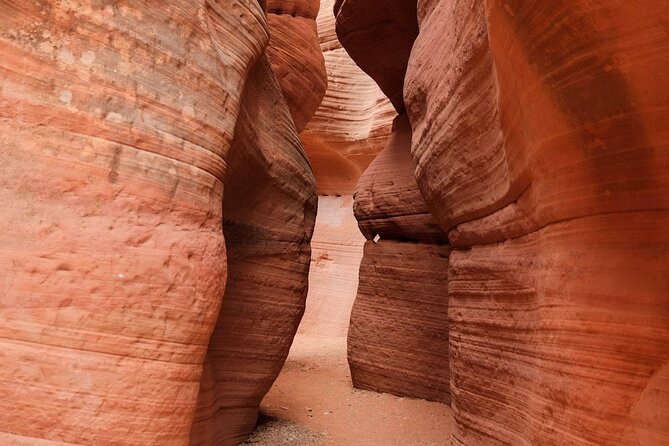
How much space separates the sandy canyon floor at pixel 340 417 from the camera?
4.27 metres

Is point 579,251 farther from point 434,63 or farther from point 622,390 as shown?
point 434,63

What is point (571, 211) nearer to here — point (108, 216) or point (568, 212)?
point (568, 212)

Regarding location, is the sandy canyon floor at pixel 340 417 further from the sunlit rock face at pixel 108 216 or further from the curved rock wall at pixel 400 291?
the sunlit rock face at pixel 108 216

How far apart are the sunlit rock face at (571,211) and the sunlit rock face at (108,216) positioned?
4.57ft

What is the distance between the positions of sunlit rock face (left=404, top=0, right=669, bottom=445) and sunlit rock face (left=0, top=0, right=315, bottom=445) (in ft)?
4.57

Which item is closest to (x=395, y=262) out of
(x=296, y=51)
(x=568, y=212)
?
(x=296, y=51)

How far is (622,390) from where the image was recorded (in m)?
2.03

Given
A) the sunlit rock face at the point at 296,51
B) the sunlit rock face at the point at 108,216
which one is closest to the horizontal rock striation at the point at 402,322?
the sunlit rock face at the point at 296,51

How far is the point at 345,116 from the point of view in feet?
42.6

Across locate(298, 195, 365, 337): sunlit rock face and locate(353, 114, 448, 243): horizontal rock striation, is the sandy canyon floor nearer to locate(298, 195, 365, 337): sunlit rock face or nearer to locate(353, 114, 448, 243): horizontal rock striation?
locate(353, 114, 448, 243): horizontal rock striation

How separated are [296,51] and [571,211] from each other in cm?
581

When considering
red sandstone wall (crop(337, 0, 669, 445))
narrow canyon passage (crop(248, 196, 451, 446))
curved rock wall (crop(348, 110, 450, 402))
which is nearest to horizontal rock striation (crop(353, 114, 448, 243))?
curved rock wall (crop(348, 110, 450, 402))

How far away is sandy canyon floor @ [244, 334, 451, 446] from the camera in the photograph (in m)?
4.27

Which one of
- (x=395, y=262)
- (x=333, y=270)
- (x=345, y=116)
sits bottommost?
(x=395, y=262)
